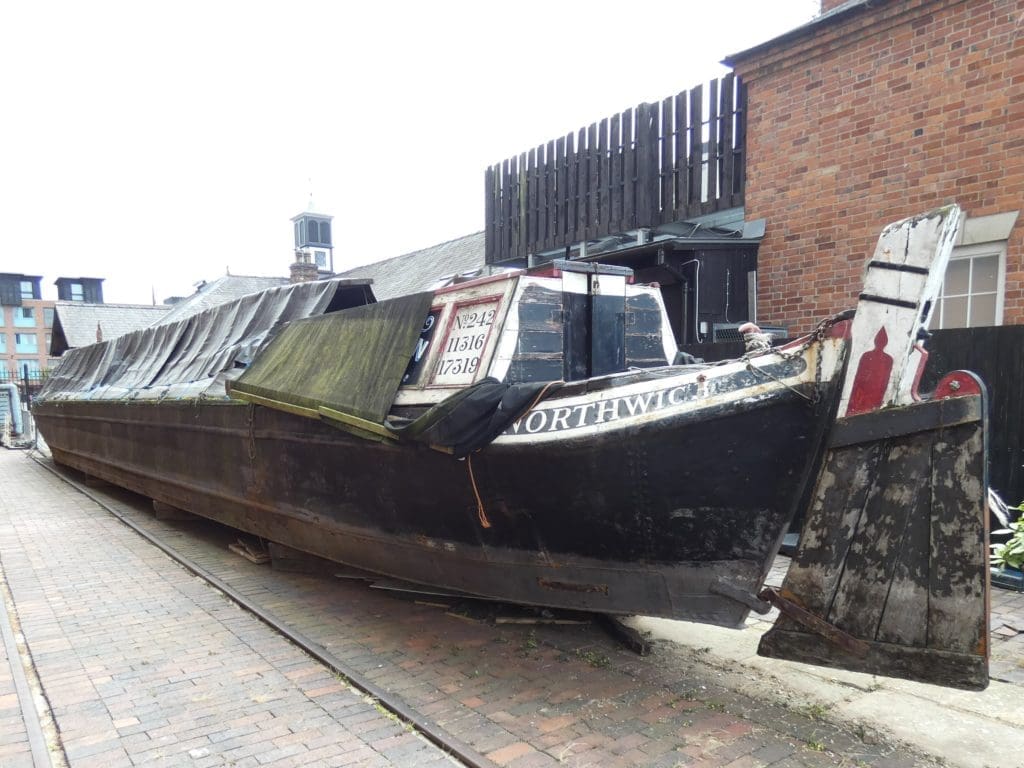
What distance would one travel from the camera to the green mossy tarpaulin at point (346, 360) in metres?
4.70

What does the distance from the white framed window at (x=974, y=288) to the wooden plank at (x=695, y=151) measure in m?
3.06

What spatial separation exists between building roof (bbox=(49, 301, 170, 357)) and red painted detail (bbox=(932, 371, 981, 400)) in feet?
115

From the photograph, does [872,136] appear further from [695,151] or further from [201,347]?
[201,347]

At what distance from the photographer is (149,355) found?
10.6m

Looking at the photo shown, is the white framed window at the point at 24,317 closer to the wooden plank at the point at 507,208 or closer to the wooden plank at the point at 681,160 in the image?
the wooden plank at the point at 507,208

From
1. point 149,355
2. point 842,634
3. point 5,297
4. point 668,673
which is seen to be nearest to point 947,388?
point 842,634

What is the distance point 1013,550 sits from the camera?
17.8 ft

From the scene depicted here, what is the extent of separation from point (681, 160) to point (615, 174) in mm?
1098

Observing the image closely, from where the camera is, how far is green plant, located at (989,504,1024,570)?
17.6 feet

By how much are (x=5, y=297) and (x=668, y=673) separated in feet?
220

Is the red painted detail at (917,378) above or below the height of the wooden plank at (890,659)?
above

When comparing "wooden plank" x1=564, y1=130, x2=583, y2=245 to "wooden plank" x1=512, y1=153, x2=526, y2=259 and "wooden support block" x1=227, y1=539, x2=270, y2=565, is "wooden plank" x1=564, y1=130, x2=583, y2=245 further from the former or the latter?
"wooden support block" x1=227, y1=539, x2=270, y2=565

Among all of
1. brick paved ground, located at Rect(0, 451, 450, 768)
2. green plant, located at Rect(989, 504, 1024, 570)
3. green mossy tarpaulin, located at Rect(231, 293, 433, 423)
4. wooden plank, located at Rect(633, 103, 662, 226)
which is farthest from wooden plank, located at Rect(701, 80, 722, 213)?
brick paved ground, located at Rect(0, 451, 450, 768)

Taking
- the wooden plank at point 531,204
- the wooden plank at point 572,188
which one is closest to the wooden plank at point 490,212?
the wooden plank at point 531,204
